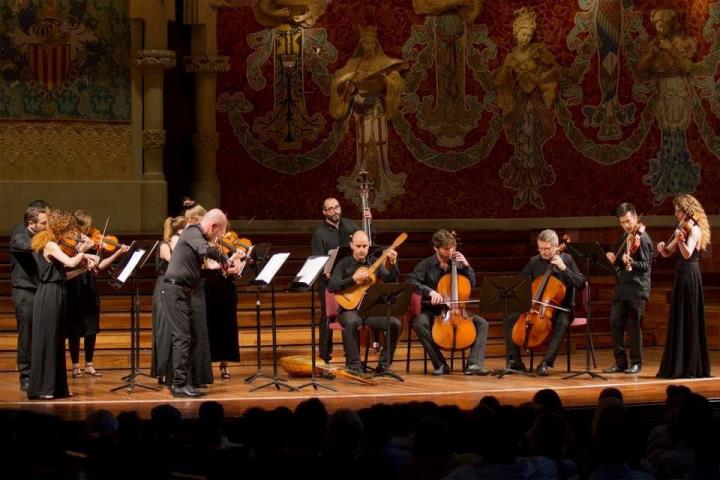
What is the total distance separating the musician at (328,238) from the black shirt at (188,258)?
6.49 ft

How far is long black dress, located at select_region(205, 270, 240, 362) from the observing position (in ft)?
33.1

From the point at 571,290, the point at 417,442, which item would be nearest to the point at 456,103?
the point at 571,290

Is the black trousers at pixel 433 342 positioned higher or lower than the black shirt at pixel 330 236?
lower

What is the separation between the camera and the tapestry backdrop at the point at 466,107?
1472 cm

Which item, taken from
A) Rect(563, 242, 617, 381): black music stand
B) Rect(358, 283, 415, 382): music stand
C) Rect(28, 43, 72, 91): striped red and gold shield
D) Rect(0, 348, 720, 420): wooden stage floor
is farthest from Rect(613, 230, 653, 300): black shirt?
Rect(28, 43, 72, 91): striped red and gold shield

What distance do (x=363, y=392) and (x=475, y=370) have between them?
1.47m

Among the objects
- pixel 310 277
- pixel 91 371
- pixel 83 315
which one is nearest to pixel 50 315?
pixel 83 315

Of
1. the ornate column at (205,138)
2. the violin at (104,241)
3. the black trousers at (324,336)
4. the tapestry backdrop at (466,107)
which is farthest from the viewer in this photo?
the tapestry backdrop at (466,107)

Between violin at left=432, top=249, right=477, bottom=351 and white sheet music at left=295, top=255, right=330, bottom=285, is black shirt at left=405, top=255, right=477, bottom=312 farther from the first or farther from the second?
white sheet music at left=295, top=255, right=330, bottom=285

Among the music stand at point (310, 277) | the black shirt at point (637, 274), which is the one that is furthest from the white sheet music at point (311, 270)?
the black shirt at point (637, 274)

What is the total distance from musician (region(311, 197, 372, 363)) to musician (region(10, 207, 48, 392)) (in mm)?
2474

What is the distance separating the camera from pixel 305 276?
8930 millimetres

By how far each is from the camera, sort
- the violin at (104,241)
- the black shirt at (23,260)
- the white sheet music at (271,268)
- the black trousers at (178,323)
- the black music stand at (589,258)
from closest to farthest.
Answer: the white sheet music at (271,268) < the black trousers at (178,323) < the black shirt at (23,260) < the violin at (104,241) < the black music stand at (589,258)

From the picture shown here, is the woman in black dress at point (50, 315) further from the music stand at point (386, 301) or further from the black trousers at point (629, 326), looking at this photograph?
the black trousers at point (629, 326)
